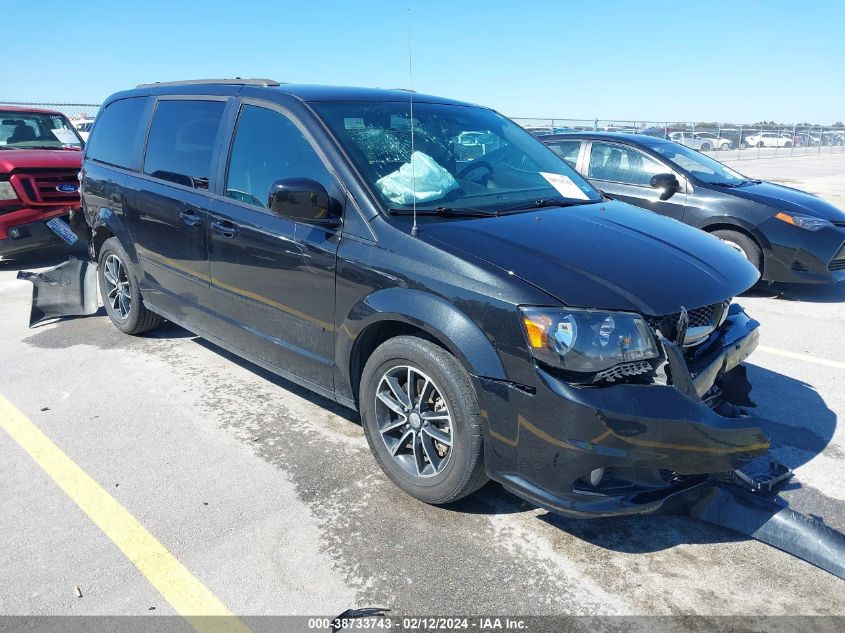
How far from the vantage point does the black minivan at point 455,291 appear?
2584 mm

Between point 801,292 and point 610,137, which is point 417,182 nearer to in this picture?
point 610,137

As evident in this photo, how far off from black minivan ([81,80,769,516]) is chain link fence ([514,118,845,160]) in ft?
66.9

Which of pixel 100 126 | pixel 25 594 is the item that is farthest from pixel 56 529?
pixel 100 126

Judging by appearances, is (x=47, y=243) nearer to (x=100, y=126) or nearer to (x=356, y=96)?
(x=100, y=126)

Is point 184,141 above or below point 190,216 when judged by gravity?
above

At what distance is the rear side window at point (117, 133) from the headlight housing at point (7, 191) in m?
2.85

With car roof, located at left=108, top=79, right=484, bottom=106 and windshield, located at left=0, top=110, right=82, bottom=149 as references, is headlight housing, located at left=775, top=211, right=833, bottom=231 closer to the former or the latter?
car roof, located at left=108, top=79, right=484, bottom=106

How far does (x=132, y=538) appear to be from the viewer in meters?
2.93

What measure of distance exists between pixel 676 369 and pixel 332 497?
5.50 ft

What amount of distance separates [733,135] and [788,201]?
26766 millimetres

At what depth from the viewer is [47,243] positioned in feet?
26.3

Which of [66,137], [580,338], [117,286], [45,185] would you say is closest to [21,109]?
[66,137]

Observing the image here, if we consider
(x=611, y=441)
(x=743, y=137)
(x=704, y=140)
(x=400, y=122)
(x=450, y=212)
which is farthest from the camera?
(x=743, y=137)

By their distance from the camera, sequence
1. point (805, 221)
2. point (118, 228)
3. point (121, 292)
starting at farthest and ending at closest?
point (805, 221) → point (121, 292) → point (118, 228)
